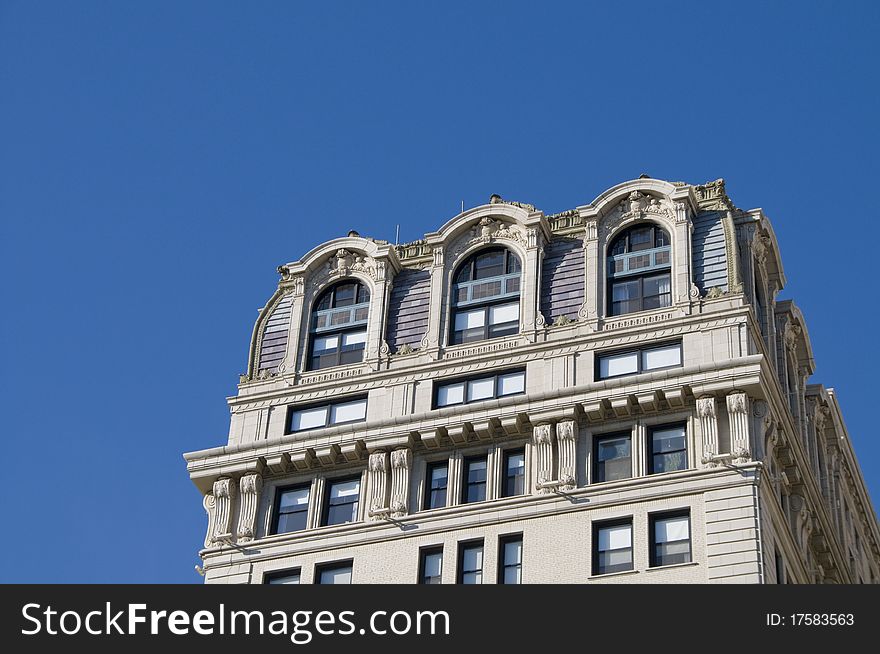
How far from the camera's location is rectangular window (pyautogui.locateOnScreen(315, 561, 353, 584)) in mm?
83438

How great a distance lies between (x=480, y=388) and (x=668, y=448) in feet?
31.1

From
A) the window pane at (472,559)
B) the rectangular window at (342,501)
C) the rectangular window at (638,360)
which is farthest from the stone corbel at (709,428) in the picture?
the rectangular window at (342,501)

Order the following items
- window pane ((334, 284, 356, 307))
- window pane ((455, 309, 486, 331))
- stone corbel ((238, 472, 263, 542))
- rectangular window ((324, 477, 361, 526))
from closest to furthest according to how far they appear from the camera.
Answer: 1. rectangular window ((324, 477, 361, 526))
2. stone corbel ((238, 472, 263, 542))
3. window pane ((455, 309, 486, 331))
4. window pane ((334, 284, 356, 307))

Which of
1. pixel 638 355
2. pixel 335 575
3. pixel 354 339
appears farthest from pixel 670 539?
pixel 354 339

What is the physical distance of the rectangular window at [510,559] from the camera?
8044 cm

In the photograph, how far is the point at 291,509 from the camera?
86688mm

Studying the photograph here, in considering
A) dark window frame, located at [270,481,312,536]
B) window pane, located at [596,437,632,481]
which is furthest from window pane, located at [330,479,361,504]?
window pane, located at [596,437,632,481]

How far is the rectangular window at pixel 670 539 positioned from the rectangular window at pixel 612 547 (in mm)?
1012

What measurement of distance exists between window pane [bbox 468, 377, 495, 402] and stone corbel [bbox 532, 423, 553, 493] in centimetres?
359

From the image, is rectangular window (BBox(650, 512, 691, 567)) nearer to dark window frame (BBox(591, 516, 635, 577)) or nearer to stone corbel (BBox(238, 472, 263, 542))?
dark window frame (BBox(591, 516, 635, 577))

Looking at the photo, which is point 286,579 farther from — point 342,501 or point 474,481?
point 474,481

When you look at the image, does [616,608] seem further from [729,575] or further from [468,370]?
[468,370]

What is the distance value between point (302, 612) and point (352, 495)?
2573 centimetres

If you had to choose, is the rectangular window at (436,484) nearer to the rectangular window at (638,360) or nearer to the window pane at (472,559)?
the window pane at (472,559)
